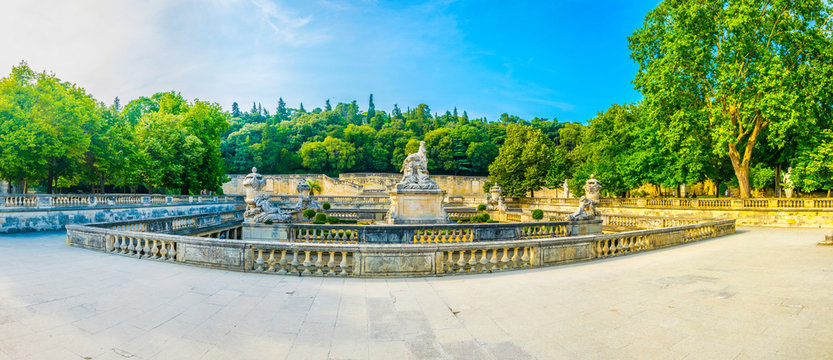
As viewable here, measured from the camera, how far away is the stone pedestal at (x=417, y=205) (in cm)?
1833

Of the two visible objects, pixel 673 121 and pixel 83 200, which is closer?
pixel 83 200

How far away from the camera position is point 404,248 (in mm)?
7316

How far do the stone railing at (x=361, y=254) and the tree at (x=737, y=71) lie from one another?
17688 millimetres

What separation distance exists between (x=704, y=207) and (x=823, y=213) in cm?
515

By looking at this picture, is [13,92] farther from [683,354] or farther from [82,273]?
[683,354]

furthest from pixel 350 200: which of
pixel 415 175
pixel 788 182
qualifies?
pixel 788 182

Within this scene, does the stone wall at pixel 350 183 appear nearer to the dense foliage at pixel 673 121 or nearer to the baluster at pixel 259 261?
the dense foliage at pixel 673 121

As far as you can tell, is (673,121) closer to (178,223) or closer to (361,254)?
(361,254)

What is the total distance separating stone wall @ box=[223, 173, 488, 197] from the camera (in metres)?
60.8

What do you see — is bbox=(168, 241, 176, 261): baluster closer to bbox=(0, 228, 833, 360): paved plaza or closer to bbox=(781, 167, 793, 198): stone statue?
bbox=(0, 228, 833, 360): paved plaza

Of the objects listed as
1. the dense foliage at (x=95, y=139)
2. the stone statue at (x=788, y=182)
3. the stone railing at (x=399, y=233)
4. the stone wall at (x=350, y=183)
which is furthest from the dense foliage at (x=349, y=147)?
the stone railing at (x=399, y=233)

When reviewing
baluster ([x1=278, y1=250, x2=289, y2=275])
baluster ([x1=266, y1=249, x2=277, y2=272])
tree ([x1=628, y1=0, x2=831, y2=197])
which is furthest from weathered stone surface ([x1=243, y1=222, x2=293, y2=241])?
tree ([x1=628, y1=0, x2=831, y2=197])

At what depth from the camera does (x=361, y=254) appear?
7262 millimetres

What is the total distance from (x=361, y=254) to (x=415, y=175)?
11.9 meters
